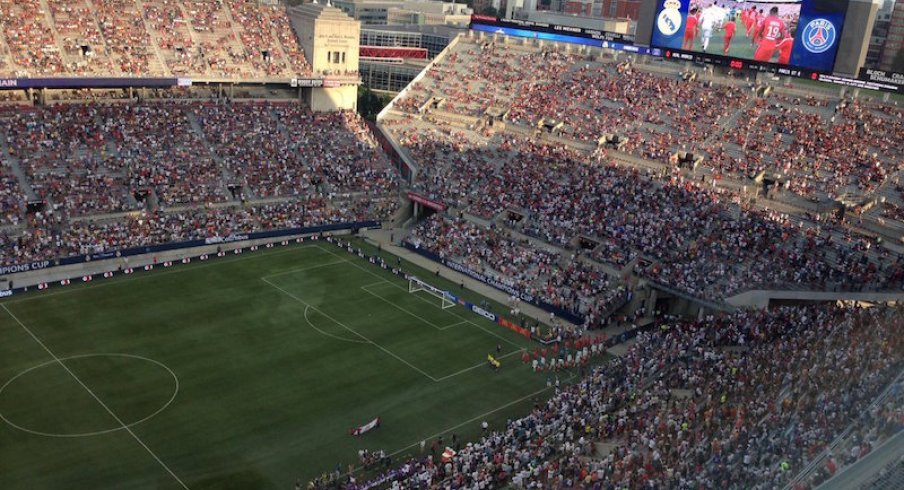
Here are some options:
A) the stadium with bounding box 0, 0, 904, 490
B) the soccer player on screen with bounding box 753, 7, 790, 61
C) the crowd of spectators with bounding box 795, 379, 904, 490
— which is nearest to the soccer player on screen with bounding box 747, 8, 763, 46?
the soccer player on screen with bounding box 753, 7, 790, 61

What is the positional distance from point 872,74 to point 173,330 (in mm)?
44463

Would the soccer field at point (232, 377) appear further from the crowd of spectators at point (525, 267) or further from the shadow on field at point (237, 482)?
the crowd of spectators at point (525, 267)

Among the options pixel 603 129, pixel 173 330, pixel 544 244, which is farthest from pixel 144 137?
pixel 603 129

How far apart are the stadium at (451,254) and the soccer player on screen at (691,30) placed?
27 centimetres

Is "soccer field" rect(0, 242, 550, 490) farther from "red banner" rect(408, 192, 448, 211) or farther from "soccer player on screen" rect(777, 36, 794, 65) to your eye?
"soccer player on screen" rect(777, 36, 794, 65)

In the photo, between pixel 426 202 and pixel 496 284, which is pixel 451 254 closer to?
pixel 496 284

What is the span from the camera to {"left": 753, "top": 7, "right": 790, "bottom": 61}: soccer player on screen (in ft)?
181

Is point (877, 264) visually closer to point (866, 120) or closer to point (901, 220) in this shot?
point (901, 220)

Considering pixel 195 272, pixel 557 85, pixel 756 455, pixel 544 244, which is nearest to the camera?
pixel 756 455

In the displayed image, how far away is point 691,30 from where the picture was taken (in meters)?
60.0

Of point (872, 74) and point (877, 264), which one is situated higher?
point (872, 74)

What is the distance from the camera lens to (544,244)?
50188mm

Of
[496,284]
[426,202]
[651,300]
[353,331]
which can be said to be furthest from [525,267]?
[353,331]

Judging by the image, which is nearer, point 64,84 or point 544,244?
point 544,244
